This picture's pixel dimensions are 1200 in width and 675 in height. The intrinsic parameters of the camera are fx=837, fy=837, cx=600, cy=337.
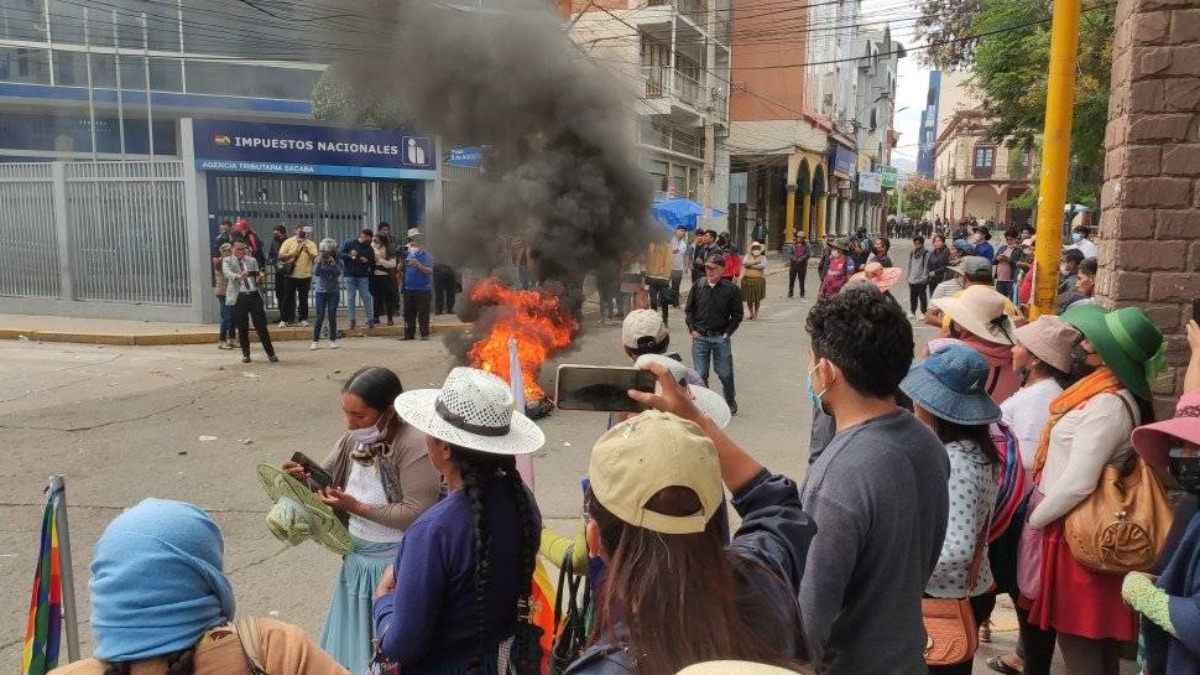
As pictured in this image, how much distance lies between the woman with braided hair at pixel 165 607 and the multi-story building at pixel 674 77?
66.4 feet

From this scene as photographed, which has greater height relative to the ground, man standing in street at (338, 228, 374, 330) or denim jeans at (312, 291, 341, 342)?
man standing in street at (338, 228, 374, 330)

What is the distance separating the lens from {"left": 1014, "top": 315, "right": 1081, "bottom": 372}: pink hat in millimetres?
3264

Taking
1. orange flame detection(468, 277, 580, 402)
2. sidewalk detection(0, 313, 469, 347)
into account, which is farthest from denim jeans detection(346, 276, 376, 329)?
orange flame detection(468, 277, 580, 402)

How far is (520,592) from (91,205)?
588 inches

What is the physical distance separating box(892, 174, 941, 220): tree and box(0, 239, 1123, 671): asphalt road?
76.4 m

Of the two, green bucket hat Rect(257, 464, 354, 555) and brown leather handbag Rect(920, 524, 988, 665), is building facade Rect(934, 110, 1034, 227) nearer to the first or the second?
brown leather handbag Rect(920, 524, 988, 665)

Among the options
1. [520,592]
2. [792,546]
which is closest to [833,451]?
[792,546]

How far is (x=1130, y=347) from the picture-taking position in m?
2.94

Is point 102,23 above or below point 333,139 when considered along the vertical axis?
above

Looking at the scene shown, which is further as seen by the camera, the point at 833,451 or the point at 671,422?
the point at 833,451

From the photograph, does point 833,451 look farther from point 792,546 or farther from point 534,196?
Result: point 534,196

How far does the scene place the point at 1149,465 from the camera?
2652 mm

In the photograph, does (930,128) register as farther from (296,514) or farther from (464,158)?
(296,514)

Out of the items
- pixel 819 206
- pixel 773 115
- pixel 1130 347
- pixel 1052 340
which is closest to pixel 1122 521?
pixel 1130 347
